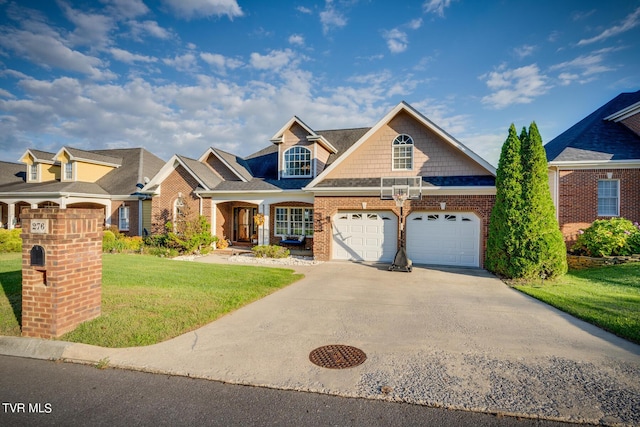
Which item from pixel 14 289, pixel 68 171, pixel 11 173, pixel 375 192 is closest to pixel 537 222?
pixel 375 192

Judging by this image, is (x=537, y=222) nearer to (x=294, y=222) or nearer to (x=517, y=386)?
(x=517, y=386)

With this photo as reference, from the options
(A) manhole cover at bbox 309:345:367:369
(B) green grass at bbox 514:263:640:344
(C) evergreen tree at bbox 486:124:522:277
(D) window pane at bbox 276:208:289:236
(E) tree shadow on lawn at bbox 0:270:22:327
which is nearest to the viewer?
(A) manhole cover at bbox 309:345:367:369

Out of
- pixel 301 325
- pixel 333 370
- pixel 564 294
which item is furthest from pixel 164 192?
pixel 564 294

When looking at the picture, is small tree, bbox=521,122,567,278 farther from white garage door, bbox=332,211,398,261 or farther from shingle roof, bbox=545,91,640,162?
white garage door, bbox=332,211,398,261

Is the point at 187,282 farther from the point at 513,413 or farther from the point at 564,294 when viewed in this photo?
the point at 564,294

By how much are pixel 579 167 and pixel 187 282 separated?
16.6 m

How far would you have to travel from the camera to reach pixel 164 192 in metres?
18.5

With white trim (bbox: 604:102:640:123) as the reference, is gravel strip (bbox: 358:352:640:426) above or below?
below

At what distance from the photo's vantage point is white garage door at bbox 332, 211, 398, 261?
14.1 m

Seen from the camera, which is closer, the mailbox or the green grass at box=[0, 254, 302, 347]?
the mailbox

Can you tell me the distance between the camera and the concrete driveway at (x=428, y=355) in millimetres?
3721

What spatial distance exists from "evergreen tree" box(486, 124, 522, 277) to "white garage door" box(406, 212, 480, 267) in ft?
4.10

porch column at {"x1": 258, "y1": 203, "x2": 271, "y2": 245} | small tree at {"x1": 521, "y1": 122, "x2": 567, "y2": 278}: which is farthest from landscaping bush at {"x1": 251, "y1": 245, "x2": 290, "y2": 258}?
small tree at {"x1": 521, "y1": 122, "x2": 567, "y2": 278}

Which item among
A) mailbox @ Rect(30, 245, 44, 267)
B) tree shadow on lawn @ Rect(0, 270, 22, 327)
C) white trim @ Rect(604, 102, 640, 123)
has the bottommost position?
tree shadow on lawn @ Rect(0, 270, 22, 327)
